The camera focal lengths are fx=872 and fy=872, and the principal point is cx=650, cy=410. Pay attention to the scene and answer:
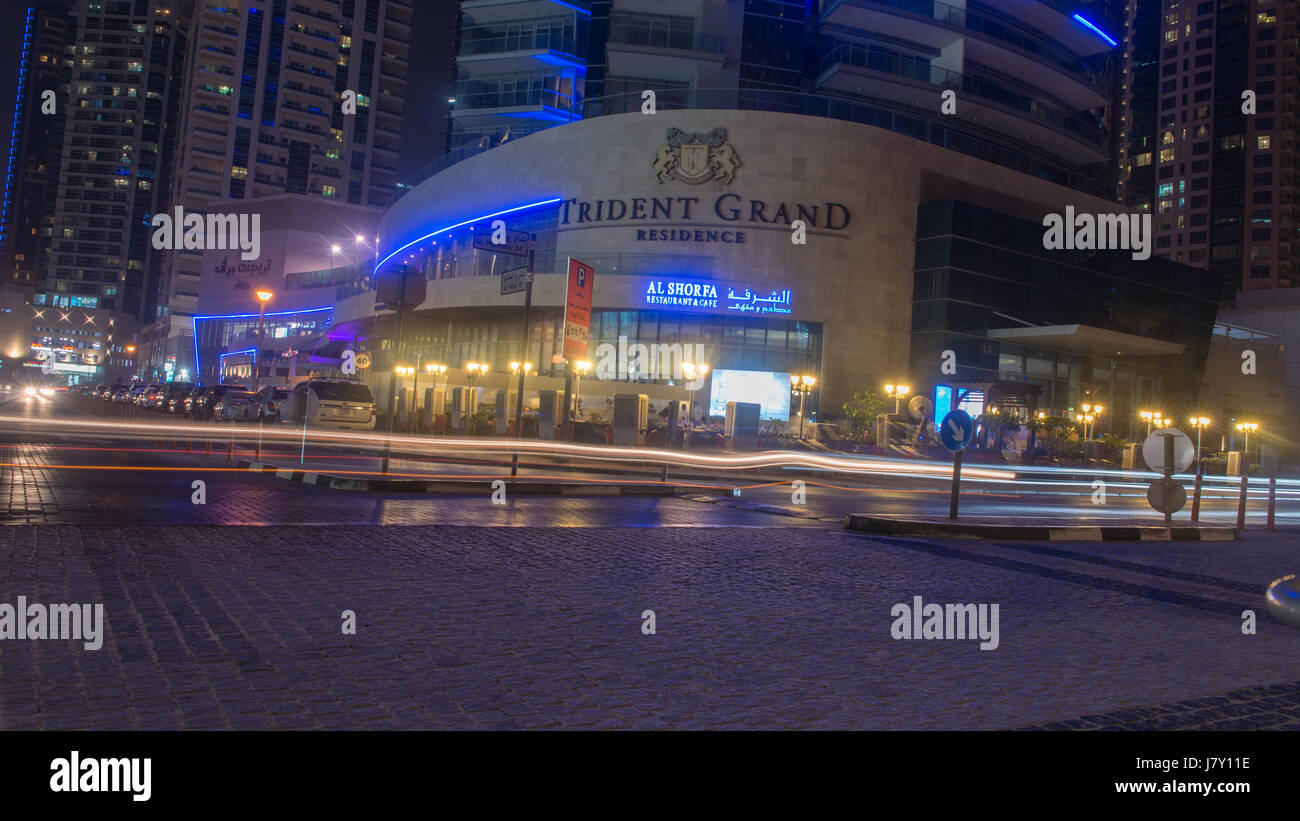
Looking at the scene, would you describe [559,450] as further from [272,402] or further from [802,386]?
[802,386]

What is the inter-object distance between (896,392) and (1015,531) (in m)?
36.8

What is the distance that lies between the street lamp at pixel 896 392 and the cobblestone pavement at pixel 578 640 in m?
39.3

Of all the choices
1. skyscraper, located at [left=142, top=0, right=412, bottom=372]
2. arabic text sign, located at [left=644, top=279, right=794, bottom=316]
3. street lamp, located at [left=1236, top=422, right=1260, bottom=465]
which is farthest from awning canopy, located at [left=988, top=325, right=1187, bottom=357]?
skyscraper, located at [left=142, top=0, right=412, bottom=372]

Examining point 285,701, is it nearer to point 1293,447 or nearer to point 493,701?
point 493,701

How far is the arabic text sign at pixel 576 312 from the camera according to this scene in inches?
754

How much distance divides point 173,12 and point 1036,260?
17940 centimetres

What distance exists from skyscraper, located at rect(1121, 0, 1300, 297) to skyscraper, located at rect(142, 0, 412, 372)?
11994 cm

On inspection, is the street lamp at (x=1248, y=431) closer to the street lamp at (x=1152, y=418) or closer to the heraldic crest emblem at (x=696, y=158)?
the street lamp at (x=1152, y=418)

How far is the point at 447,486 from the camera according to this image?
613 inches

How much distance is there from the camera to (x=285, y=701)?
3.84m

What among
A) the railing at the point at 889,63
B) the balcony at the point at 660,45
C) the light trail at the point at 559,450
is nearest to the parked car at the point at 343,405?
the light trail at the point at 559,450

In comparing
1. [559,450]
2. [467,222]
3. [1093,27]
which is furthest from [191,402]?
[1093,27]

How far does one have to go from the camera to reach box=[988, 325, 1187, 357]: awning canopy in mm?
48625
